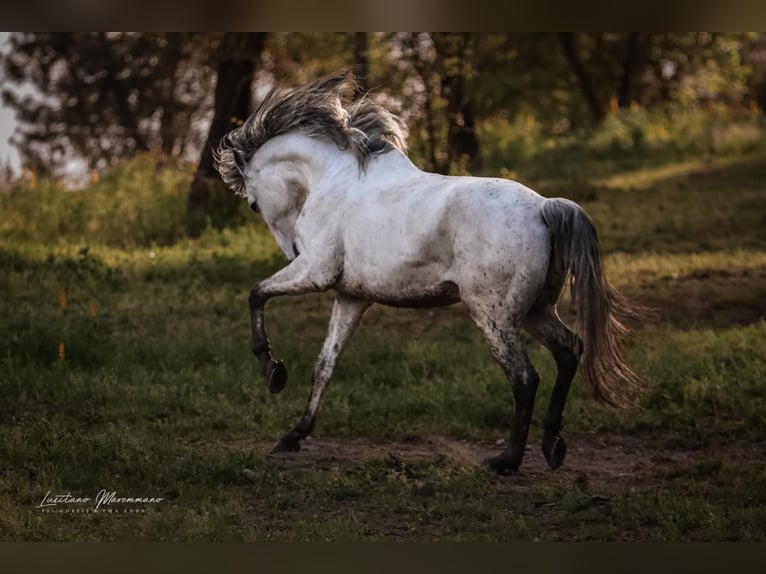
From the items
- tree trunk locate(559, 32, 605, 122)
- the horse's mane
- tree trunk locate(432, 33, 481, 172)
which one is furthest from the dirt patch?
tree trunk locate(559, 32, 605, 122)

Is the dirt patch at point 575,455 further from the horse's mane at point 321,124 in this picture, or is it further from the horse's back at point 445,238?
the horse's mane at point 321,124

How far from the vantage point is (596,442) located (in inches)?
283

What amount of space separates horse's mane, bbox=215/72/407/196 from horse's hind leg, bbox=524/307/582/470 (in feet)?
4.17

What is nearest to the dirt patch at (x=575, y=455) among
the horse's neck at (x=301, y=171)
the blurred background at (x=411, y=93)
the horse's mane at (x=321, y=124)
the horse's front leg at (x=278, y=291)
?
the horse's front leg at (x=278, y=291)

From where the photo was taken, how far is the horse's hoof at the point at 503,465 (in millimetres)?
6199

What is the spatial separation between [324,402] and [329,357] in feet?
3.33

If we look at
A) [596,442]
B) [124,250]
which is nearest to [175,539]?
A: [596,442]

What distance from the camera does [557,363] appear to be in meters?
6.03

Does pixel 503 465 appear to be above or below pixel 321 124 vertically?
below

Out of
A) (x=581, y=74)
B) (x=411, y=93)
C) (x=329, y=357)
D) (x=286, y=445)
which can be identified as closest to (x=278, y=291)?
(x=329, y=357)

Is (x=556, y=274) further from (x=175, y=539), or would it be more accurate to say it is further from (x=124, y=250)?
(x=124, y=250)

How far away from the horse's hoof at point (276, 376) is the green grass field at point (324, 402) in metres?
0.42

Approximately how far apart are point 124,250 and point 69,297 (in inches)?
Result: 51.1

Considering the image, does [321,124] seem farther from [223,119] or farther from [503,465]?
[223,119]
